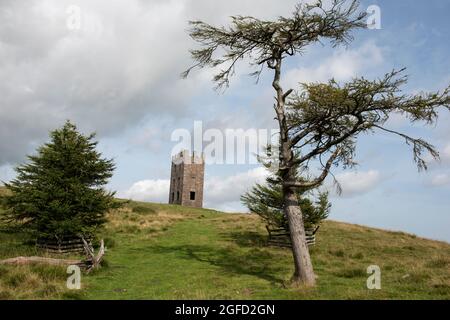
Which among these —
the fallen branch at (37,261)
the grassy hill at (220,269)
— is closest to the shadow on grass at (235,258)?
the grassy hill at (220,269)

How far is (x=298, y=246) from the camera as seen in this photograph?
47.6ft

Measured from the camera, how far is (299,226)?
14703 mm

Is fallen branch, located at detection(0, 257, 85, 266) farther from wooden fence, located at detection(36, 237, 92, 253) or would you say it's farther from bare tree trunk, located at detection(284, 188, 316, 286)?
bare tree trunk, located at detection(284, 188, 316, 286)

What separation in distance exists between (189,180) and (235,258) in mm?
46583

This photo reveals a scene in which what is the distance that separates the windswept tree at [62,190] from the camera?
19.8m

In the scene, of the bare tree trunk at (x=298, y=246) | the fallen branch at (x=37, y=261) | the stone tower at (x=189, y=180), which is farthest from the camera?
the stone tower at (x=189, y=180)

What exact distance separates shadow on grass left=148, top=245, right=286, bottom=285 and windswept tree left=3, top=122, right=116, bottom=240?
4.24 meters

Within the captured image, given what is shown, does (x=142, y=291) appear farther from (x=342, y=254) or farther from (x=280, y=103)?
(x=342, y=254)

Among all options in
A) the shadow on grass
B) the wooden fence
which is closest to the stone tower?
the shadow on grass

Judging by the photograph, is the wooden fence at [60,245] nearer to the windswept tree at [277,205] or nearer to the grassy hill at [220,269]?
the grassy hill at [220,269]

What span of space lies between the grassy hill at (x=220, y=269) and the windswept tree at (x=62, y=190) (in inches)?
62.7
